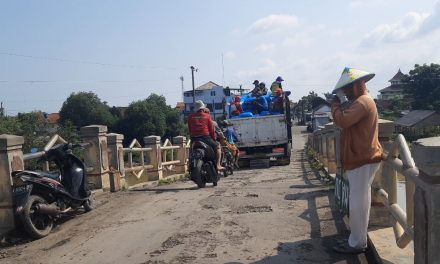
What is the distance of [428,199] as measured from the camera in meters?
2.73

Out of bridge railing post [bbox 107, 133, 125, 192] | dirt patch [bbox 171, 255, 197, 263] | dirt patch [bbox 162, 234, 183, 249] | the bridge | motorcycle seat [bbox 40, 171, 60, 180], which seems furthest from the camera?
bridge railing post [bbox 107, 133, 125, 192]

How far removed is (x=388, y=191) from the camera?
4496 mm

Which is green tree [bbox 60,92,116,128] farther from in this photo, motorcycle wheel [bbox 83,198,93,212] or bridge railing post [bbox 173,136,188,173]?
motorcycle wheel [bbox 83,198,93,212]

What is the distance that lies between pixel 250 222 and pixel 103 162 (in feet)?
13.2

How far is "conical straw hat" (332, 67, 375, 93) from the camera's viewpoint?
4.17 meters

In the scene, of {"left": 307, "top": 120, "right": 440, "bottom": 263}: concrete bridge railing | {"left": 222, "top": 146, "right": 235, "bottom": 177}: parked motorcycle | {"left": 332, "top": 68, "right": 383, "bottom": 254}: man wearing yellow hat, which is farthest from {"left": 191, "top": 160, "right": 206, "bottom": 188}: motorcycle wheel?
{"left": 332, "top": 68, "right": 383, "bottom": 254}: man wearing yellow hat

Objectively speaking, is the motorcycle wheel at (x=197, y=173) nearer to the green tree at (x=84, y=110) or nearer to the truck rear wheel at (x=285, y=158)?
the truck rear wheel at (x=285, y=158)

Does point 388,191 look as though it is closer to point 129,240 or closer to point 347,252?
point 347,252

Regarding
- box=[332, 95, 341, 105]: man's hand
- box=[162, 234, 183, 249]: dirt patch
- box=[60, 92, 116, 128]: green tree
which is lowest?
box=[162, 234, 183, 249]: dirt patch

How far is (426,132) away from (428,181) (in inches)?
1677

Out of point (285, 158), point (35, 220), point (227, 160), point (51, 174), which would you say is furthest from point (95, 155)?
point (285, 158)

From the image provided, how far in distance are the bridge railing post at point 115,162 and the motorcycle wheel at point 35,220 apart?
10.7 feet

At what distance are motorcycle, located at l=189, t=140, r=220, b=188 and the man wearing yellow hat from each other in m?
5.46

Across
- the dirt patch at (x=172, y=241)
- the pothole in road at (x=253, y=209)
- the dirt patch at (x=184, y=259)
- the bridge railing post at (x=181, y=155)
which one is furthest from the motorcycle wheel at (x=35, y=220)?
the bridge railing post at (x=181, y=155)
